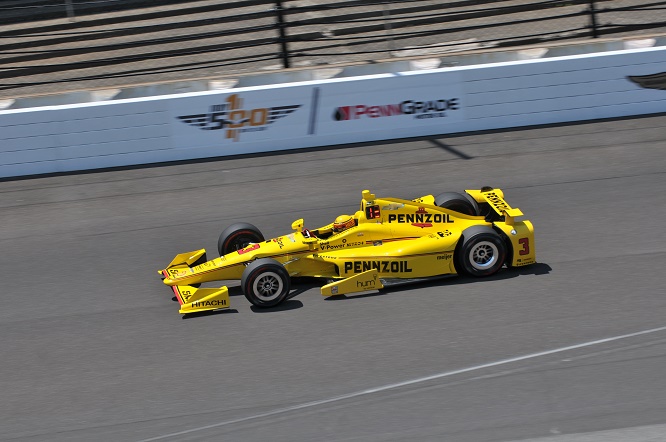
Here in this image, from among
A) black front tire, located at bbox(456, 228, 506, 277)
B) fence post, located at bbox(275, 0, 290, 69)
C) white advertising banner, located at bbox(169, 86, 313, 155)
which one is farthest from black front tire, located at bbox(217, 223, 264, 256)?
fence post, located at bbox(275, 0, 290, 69)

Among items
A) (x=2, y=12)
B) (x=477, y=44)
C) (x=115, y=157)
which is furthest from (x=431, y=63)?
(x=2, y=12)

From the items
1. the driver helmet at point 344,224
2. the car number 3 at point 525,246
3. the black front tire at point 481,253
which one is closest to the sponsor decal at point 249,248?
the driver helmet at point 344,224

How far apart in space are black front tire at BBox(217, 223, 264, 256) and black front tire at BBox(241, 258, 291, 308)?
885mm

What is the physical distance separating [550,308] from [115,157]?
751 cm

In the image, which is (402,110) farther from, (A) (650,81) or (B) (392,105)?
(A) (650,81)

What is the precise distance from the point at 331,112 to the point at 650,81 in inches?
185

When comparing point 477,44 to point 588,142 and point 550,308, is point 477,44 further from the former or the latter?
point 550,308

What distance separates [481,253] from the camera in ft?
28.2

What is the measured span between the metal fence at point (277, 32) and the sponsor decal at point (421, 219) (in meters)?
6.96

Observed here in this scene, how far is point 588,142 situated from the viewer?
12.6 m

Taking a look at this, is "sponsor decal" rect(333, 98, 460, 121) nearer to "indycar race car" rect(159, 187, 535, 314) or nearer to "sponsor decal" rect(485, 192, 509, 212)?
"sponsor decal" rect(485, 192, 509, 212)

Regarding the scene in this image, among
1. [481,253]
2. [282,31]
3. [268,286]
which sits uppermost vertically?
[282,31]

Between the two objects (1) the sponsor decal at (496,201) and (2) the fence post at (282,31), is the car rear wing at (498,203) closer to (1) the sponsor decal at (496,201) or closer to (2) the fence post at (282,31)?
(1) the sponsor decal at (496,201)

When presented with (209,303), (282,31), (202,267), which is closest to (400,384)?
(209,303)
